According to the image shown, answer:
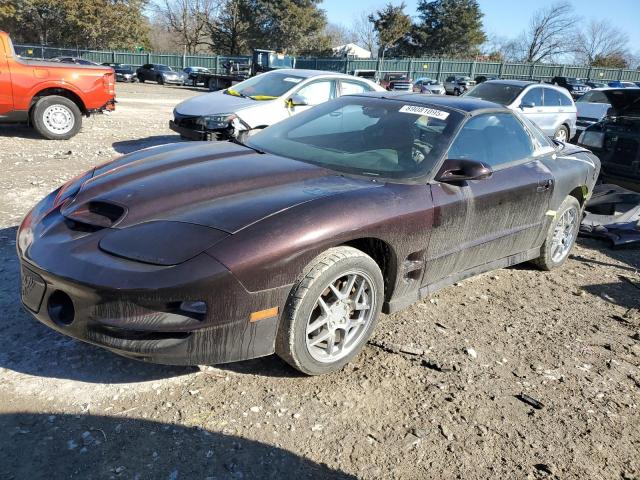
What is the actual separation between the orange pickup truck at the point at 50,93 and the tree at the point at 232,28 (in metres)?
45.6

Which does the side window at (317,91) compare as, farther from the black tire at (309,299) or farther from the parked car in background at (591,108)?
the parked car in background at (591,108)

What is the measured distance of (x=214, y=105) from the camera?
8328 mm

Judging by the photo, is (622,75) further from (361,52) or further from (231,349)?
(231,349)

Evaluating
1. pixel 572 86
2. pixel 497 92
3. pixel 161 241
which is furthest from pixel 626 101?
pixel 572 86

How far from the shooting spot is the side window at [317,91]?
8.58m

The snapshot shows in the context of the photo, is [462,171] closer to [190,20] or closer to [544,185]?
[544,185]

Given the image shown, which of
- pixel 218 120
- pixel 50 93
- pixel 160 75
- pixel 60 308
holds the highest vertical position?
pixel 160 75

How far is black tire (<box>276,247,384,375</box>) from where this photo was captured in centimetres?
255

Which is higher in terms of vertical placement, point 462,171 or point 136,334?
point 462,171

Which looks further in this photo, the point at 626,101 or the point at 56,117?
the point at 56,117

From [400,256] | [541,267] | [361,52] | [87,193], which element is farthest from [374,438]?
[361,52]

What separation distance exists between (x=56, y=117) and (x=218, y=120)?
336 cm

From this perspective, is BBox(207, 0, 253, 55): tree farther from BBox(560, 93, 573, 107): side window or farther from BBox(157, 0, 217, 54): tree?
BBox(560, 93, 573, 107): side window

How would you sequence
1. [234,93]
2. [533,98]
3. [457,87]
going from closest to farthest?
[234,93] → [533,98] → [457,87]
